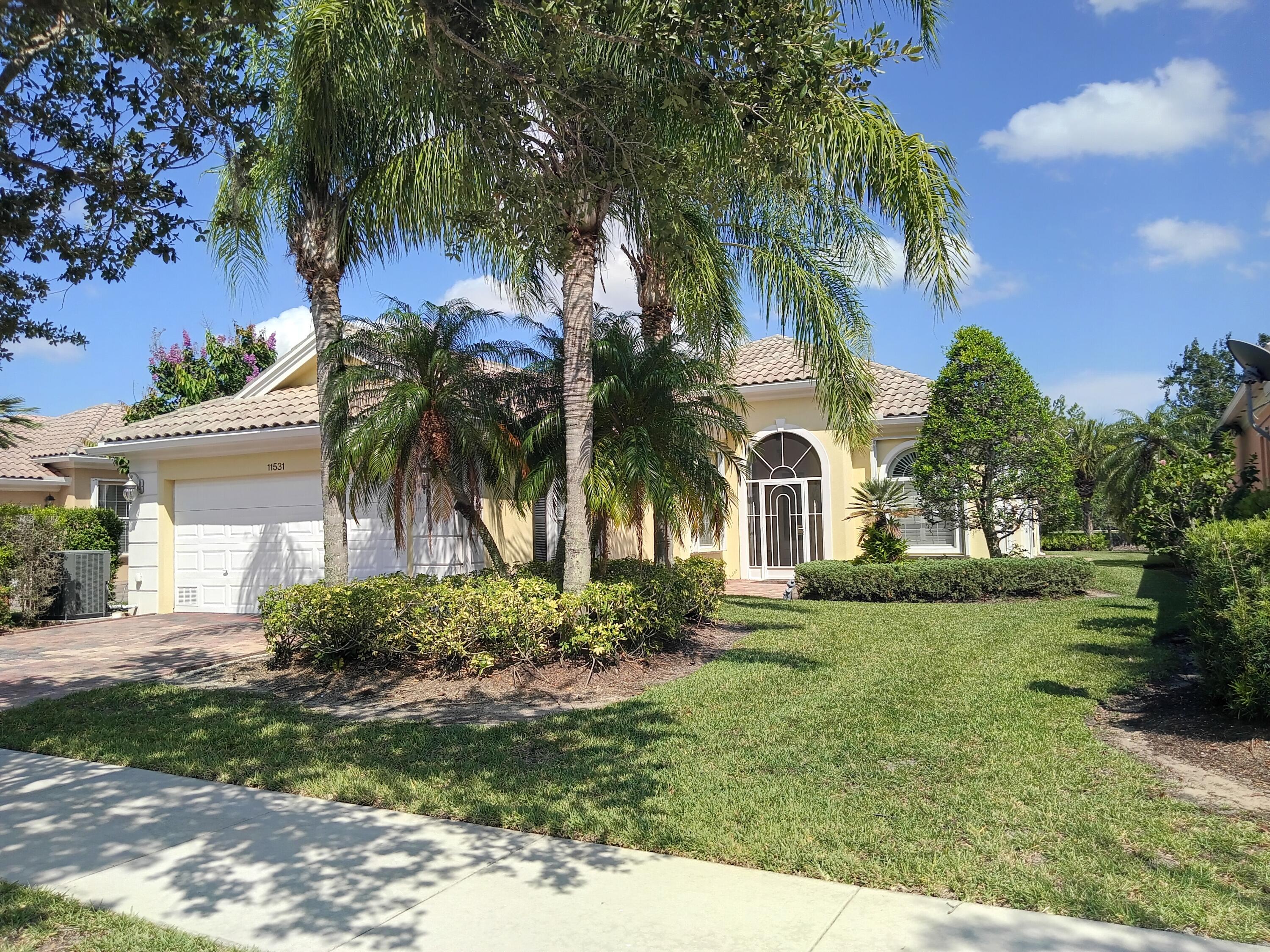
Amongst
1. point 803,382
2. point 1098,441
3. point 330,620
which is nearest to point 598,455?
point 330,620

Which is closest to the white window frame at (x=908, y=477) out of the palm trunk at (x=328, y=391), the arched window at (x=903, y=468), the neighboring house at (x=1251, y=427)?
the arched window at (x=903, y=468)

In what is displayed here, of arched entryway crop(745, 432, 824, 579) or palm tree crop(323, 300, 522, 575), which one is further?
arched entryway crop(745, 432, 824, 579)

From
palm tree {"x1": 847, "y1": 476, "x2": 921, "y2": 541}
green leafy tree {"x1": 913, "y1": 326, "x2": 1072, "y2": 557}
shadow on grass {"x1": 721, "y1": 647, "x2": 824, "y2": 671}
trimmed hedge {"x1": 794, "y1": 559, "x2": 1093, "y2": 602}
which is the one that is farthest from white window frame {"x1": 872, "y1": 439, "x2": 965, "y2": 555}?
shadow on grass {"x1": 721, "y1": 647, "x2": 824, "y2": 671}

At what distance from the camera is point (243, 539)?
642 inches

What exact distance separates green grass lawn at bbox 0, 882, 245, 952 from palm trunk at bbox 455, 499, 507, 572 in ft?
24.4

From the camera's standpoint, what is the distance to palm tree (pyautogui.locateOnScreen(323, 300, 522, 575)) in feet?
35.8

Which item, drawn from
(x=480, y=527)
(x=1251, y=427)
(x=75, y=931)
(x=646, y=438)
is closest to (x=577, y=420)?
(x=646, y=438)

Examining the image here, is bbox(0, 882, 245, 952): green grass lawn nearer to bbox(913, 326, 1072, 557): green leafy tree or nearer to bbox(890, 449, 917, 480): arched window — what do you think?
bbox(913, 326, 1072, 557): green leafy tree

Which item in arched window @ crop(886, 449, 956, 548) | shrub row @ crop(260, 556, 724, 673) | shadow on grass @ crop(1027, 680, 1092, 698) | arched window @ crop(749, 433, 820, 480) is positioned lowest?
shadow on grass @ crop(1027, 680, 1092, 698)

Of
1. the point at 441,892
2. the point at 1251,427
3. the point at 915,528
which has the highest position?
the point at 1251,427

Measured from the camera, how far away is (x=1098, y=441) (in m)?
40.3

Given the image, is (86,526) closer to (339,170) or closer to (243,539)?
(243,539)

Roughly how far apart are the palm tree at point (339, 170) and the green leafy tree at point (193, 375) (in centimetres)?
1285

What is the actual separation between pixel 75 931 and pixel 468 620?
5472 millimetres
